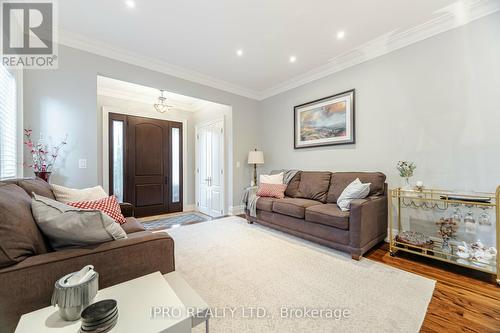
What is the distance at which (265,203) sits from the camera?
333cm

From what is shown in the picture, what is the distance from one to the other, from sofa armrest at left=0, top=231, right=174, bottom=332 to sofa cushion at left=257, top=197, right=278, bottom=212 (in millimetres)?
2159

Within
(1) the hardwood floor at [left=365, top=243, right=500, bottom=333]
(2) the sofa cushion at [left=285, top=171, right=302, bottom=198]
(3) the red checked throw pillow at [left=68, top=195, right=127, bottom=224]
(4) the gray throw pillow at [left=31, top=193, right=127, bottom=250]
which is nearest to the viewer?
(4) the gray throw pillow at [left=31, top=193, right=127, bottom=250]

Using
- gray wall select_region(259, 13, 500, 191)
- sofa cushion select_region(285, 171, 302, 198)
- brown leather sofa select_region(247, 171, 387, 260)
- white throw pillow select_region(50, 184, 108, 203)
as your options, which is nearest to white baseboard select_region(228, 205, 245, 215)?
brown leather sofa select_region(247, 171, 387, 260)

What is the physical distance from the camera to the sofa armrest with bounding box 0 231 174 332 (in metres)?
0.83

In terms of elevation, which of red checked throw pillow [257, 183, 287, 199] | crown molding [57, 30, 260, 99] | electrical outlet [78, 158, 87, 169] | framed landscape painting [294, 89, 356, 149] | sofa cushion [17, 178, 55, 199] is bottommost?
red checked throw pillow [257, 183, 287, 199]

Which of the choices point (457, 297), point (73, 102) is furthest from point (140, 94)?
point (457, 297)

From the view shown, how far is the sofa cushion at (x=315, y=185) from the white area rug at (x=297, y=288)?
821 mm

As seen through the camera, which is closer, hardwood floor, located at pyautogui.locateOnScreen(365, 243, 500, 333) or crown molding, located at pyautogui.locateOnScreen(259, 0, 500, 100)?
hardwood floor, located at pyautogui.locateOnScreen(365, 243, 500, 333)

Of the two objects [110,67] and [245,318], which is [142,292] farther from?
[110,67]

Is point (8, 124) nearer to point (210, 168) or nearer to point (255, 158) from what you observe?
point (210, 168)

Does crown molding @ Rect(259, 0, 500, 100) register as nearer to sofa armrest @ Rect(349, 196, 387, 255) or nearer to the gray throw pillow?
sofa armrest @ Rect(349, 196, 387, 255)

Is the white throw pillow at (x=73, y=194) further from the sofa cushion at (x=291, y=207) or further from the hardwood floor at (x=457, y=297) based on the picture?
the hardwood floor at (x=457, y=297)

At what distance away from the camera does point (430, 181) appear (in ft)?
8.25

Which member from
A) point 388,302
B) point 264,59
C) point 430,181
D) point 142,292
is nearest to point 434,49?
point 430,181
